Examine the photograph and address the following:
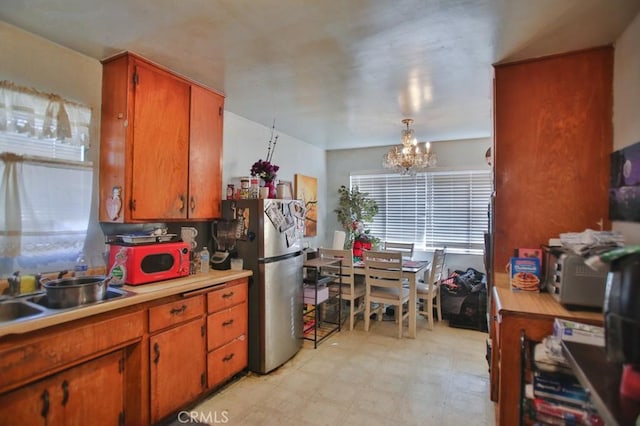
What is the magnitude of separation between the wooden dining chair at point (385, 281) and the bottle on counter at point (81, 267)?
103 inches

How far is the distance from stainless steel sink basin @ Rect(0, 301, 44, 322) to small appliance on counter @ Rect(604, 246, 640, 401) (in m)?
2.40

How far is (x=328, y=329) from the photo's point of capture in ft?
12.4

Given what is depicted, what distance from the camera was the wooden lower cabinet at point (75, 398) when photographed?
1.47 m

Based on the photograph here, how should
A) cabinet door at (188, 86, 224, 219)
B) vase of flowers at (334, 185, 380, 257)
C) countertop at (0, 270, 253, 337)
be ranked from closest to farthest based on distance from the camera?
countertop at (0, 270, 253, 337) < cabinet door at (188, 86, 224, 219) < vase of flowers at (334, 185, 380, 257)

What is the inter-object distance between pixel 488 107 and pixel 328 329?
9.53 ft

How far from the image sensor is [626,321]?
33.6 inches

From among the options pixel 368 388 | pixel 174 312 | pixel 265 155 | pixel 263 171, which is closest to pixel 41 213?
pixel 174 312

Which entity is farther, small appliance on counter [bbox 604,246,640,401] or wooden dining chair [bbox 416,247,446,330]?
wooden dining chair [bbox 416,247,446,330]

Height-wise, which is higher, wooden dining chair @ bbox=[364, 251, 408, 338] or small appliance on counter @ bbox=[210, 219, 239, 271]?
small appliance on counter @ bbox=[210, 219, 239, 271]

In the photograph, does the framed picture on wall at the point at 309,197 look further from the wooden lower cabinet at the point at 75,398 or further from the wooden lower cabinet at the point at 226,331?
the wooden lower cabinet at the point at 75,398

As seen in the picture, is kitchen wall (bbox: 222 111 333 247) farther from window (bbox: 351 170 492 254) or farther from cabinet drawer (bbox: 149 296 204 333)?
cabinet drawer (bbox: 149 296 204 333)

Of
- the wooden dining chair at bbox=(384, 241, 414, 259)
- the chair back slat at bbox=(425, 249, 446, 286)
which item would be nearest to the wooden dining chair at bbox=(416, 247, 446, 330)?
the chair back slat at bbox=(425, 249, 446, 286)

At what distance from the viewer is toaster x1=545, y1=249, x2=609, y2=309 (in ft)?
4.95

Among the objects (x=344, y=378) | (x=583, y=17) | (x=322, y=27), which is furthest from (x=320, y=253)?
(x=583, y=17)
